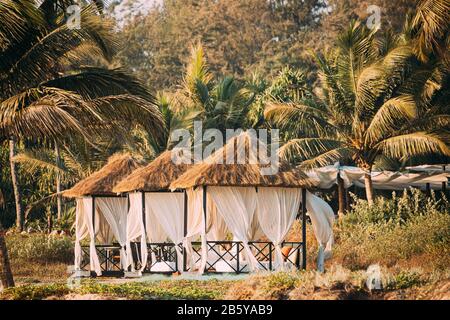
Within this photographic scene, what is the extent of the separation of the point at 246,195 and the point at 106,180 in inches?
179

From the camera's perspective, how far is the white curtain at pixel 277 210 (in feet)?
72.0

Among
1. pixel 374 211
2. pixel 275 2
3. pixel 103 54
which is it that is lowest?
pixel 374 211

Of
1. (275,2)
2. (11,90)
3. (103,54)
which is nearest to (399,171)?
(103,54)

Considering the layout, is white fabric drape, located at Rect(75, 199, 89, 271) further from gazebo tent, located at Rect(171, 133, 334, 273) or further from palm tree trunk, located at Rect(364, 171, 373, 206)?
palm tree trunk, located at Rect(364, 171, 373, 206)

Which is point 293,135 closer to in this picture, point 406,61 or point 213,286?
point 406,61

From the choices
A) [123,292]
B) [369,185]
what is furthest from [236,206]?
[369,185]

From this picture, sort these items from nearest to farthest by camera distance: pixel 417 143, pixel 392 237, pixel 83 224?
pixel 392 237, pixel 83 224, pixel 417 143

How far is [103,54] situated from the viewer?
69.4ft

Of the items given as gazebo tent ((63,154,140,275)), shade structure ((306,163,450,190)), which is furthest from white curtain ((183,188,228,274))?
shade structure ((306,163,450,190))

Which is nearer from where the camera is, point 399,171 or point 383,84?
point 383,84

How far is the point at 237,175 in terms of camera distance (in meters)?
21.8

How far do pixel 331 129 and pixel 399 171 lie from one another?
2526 millimetres

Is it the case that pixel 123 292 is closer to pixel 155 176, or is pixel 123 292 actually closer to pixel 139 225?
pixel 139 225

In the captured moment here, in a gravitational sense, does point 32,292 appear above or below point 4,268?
below
